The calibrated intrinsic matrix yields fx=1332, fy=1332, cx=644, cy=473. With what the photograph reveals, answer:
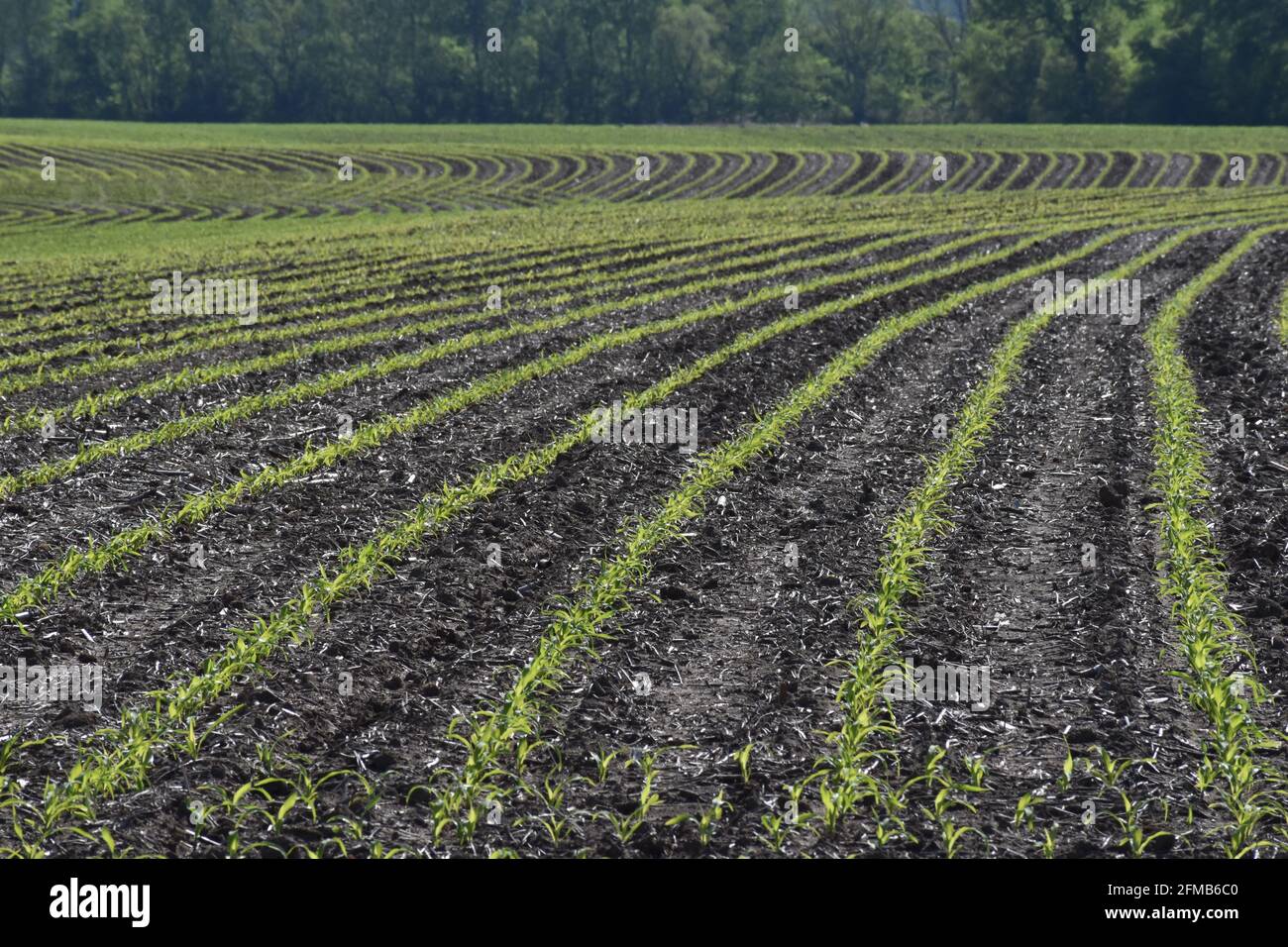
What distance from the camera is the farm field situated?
6.77 metres

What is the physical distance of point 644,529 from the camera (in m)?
10.8

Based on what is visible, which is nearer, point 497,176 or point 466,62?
point 497,176

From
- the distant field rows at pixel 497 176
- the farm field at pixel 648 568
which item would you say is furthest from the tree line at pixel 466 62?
the farm field at pixel 648 568

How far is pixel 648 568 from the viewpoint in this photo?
9.98 m

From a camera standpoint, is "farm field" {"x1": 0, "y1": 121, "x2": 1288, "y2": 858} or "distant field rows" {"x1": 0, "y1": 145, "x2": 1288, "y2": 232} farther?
"distant field rows" {"x1": 0, "y1": 145, "x2": 1288, "y2": 232}

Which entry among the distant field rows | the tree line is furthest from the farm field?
the tree line

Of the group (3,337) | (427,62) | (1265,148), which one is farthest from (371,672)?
(427,62)

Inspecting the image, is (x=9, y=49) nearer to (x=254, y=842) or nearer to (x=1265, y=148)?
(x=1265, y=148)

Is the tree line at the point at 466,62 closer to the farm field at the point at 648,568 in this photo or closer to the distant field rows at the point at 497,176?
the distant field rows at the point at 497,176

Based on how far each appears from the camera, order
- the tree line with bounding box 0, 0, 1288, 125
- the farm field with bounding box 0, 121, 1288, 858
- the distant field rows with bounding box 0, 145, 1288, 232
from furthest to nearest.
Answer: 1. the tree line with bounding box 0, 0, 1288, 125
2. the distant field rows with bounding box 0, 145, 1288, 232
3. the farm field with bounding box 0, 121, 1288, 858

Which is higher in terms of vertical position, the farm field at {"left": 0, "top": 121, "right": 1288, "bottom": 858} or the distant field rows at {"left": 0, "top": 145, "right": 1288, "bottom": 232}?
the distant field rows at {"left": 0, "top": 145, "right": 1288, "bottom": 232}

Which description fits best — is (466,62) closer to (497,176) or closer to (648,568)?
(497,176)

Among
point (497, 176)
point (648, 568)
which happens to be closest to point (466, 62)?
point (497, 176)

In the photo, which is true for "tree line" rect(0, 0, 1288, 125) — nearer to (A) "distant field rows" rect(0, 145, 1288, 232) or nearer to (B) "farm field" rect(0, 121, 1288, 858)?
(A) "distant field rows" rect(0, 145, 1288, 232)
